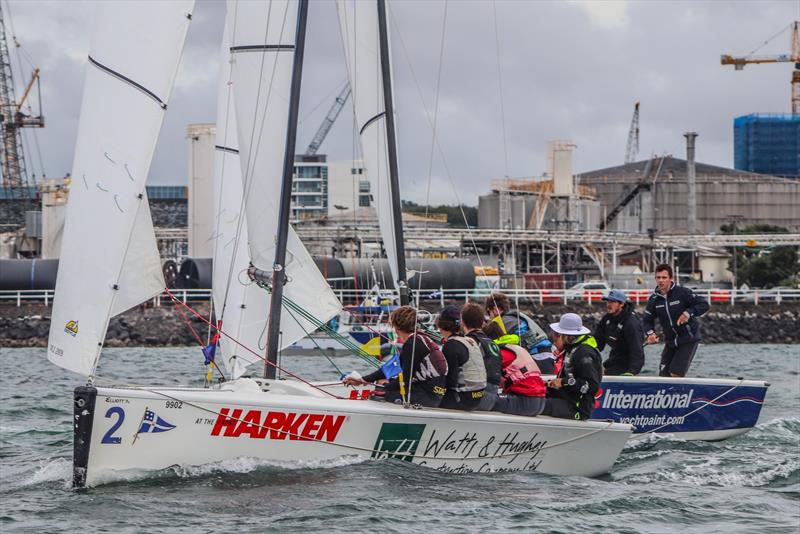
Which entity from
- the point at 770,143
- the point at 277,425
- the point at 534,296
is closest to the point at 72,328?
the point at 277,425

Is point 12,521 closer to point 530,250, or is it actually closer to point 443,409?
point 443,409

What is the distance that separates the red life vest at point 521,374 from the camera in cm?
1185

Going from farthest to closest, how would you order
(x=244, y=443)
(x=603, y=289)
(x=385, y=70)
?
(x=603, y=289), (x=385, y=70), (x=244, y=443)

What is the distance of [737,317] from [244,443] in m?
41.6

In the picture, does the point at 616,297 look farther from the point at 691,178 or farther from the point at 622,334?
the point at 691,178

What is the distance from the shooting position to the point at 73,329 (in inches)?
423

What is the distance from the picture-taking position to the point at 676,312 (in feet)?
50.3

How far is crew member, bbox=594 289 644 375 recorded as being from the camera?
47.3 ft

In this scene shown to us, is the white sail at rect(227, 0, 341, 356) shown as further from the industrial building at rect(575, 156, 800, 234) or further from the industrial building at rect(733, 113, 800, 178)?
the industrial building at rect(733, 113, 800, 178)

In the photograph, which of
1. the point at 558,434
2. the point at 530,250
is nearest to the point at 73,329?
the point at 558,434

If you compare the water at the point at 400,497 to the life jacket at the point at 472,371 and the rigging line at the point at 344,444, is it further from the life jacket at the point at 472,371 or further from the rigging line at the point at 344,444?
the life jacket at the point at 472,371

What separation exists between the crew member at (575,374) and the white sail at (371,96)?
3.73 meters

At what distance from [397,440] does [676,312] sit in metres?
5.59

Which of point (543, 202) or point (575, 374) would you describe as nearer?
point (575, 374)
